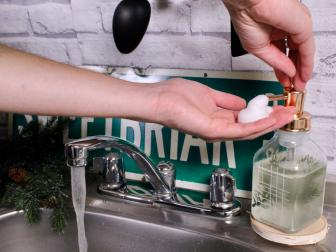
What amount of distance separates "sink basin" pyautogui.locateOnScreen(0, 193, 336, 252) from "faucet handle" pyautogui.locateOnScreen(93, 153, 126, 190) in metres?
0.03

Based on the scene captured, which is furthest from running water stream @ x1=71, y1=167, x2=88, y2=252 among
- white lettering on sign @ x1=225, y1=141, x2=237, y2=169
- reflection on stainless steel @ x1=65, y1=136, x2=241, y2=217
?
white lettering on sign @ x1=225, y1=141, x2=237, y2=169

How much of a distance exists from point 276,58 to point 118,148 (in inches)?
10.4

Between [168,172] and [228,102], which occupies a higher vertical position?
[228,102]

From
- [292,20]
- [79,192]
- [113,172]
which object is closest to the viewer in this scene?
[292,20]

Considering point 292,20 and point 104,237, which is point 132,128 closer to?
point 104,237

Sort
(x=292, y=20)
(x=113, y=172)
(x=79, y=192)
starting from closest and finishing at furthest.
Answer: (x=292, y=20), (x=79, y=192), (x=113, y=172)

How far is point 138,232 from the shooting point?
27.4 inches

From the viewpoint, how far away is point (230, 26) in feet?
2.30

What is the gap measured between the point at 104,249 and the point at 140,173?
0.15m

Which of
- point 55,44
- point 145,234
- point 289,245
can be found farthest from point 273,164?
point 55,44

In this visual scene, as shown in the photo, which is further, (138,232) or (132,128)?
(132,128)

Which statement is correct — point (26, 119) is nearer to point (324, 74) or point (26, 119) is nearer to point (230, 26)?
point (230, 26)

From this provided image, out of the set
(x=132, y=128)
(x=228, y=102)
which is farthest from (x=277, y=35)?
(x=132, y=128)

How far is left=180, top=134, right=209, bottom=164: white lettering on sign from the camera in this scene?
74 centimetres
